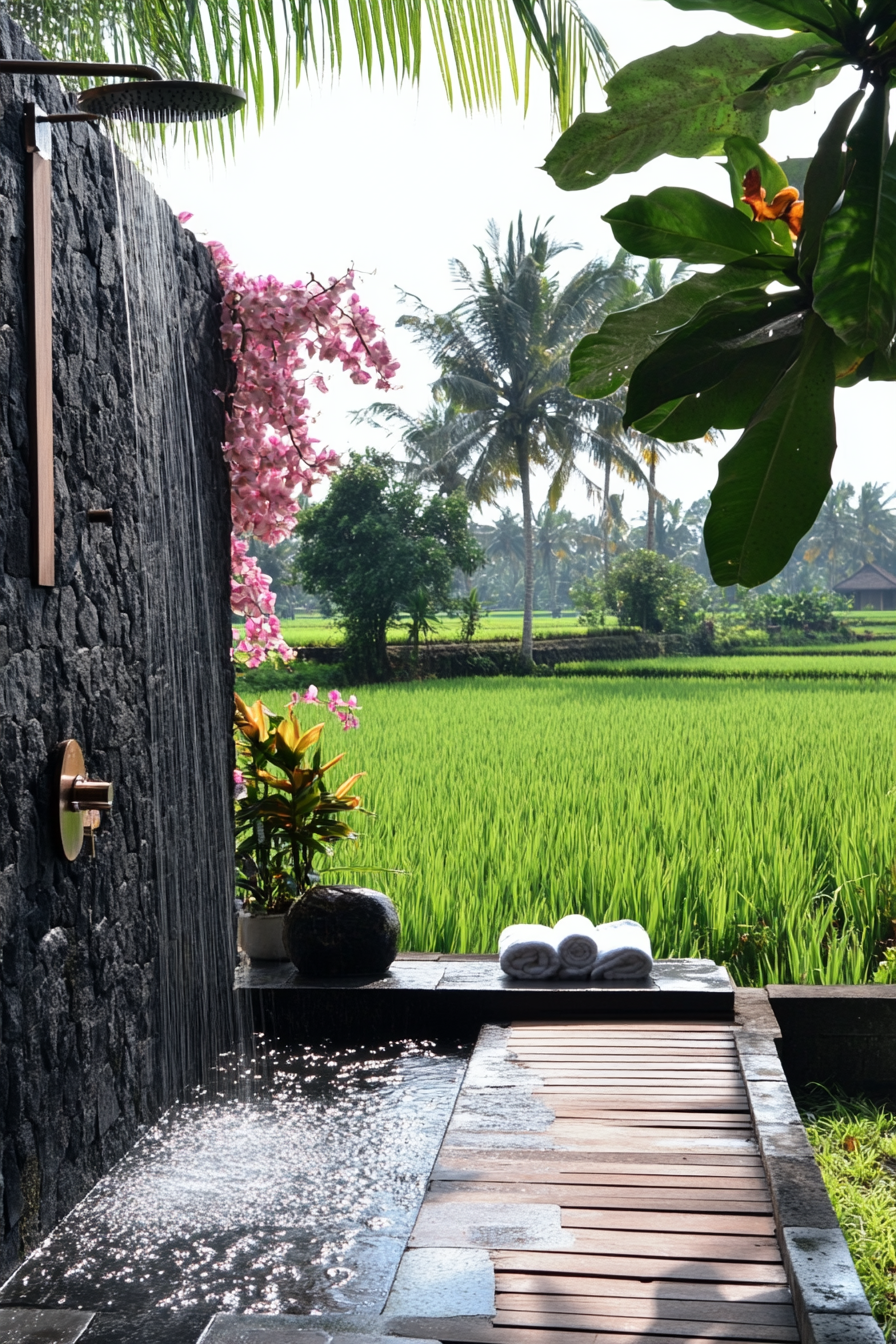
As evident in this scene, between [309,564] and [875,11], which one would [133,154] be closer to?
[875,11]

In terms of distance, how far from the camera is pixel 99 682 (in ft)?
9.00

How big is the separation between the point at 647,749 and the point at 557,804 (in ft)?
8.66

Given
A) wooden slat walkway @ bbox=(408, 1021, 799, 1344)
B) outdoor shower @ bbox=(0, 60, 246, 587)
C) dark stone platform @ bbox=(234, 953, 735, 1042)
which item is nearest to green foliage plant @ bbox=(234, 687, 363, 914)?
dark stone platform @ bbox=(234, 953, 735, 1042)

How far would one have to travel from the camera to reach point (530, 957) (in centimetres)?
349

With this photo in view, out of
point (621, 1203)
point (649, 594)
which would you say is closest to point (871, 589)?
point (649, 594)

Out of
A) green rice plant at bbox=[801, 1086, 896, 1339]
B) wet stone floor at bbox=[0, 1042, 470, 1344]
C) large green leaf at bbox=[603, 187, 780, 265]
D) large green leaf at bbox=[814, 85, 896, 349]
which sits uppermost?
large green leaf at bbox=[603, 187, 780, 265]

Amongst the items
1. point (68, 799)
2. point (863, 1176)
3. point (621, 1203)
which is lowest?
point (863, 1176)

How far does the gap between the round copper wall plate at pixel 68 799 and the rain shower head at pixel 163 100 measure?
122 cm

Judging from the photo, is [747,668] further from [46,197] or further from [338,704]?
[46,197]

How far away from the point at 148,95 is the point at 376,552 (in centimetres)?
1775

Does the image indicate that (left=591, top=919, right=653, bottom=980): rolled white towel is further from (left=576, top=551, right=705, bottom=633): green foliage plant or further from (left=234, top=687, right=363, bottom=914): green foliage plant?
(left=576, top=551, right=705, bottom=633): green foliage plant

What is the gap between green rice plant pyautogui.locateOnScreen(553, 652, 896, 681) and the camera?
18953 millimetres

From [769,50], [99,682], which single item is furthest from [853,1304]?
[99,682]

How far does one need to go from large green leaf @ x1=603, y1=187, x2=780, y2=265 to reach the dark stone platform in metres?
2.69
